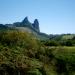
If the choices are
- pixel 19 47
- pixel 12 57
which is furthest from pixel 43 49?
pixel 12 57

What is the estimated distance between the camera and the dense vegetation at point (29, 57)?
2314cm

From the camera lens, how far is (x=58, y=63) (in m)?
28.5

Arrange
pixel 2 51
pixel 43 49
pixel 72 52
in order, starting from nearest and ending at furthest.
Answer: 1. pixel 2 51
2. pixel 43 49
3. pixel 72 52

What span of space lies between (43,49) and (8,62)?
260 inches

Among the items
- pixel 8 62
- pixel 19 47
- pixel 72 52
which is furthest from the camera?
pixel 72 52

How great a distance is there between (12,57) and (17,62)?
0.97 m

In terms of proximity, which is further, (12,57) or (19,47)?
(19,47)

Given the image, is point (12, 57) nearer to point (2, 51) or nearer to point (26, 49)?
point (2, 51)

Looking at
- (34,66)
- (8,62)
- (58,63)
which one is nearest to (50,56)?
(58,63)

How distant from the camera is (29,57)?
2605 cm

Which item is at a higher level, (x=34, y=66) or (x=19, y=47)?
(x=19, y=47)

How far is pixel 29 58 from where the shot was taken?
2511 centimetres

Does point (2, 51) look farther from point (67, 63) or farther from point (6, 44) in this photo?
point (67, 63)

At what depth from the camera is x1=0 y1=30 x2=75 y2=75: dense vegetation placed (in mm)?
23141
